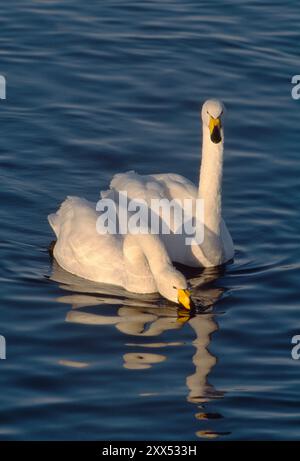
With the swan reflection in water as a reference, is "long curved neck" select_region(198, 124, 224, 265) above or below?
above

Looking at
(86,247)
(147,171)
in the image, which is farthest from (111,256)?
(147,171)

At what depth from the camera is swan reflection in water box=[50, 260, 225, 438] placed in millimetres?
13039

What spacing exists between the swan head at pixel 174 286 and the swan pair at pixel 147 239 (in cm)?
1

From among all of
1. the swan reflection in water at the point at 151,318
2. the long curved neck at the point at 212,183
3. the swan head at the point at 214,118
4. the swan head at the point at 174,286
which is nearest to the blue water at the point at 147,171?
the swan reflection in water at the point at 151,318

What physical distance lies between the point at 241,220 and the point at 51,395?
5165 mm

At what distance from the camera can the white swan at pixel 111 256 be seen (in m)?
14.7

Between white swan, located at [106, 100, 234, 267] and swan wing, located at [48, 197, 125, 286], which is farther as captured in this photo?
A: white swan, located at [106, 100, 234, 267]

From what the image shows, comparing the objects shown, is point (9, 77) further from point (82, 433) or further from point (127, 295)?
point (82, 433)

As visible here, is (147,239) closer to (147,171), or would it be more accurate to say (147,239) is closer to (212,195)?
(212,195)

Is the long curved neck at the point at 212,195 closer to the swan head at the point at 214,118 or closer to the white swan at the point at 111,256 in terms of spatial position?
the swan head at the point at 214,118

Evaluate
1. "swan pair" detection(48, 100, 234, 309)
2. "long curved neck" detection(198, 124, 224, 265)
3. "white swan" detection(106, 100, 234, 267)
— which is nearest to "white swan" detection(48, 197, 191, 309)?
"swan pair" detection(48, 100, 234, 309)

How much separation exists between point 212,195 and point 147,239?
1.47 meters

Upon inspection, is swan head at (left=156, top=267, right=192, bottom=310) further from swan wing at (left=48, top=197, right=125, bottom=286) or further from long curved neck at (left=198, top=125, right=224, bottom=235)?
long curved neck at (left=198, top=125, right=224, bottom=235)

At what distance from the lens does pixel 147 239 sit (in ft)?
48.5
